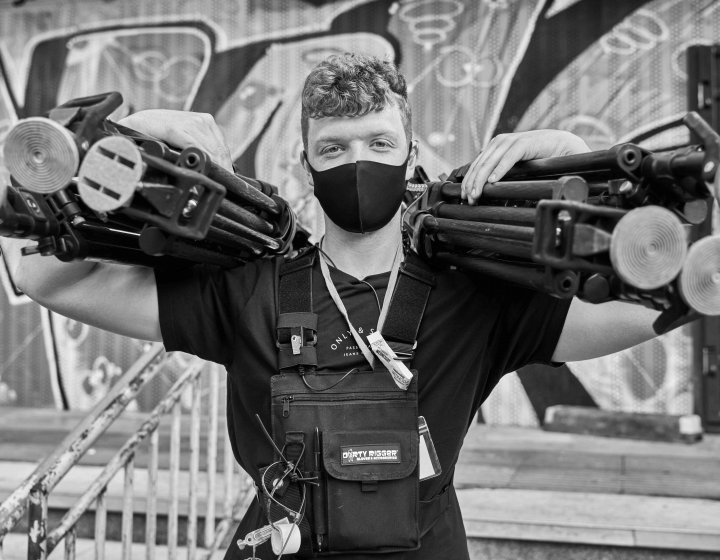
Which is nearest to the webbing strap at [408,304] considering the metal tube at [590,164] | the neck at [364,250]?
the neck at [364,250]

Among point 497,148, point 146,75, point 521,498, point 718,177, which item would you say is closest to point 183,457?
point 521,498

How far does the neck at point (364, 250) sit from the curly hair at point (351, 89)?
0.26 meters

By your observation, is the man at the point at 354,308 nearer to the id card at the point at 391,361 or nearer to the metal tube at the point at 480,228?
the id card at the point at 391,361

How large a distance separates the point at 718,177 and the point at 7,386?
701cm

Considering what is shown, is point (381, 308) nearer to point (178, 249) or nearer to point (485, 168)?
point (485, 168)

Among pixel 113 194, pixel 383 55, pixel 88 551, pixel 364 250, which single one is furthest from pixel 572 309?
pixel 383 55

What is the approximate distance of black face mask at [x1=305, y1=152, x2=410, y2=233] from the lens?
7.66 ft

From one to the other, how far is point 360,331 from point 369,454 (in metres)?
0.31

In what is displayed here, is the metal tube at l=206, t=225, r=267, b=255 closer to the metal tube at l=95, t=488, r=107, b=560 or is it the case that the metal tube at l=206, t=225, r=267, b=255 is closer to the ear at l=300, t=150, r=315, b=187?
the ear at l=300, t=150, r=315, b=187

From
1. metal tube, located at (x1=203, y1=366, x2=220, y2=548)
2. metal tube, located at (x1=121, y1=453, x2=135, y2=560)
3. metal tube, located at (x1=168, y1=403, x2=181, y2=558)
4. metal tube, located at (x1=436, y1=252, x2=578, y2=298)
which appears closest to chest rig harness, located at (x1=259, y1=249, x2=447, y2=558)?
metal tube, located at (x1=436, y1=252, x2=578, y2=298)

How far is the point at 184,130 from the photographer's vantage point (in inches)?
82.8

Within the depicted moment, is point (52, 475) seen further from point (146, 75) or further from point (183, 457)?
point (146, 75)

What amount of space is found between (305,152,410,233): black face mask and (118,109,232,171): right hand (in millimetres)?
273

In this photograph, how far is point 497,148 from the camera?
2.14 m
